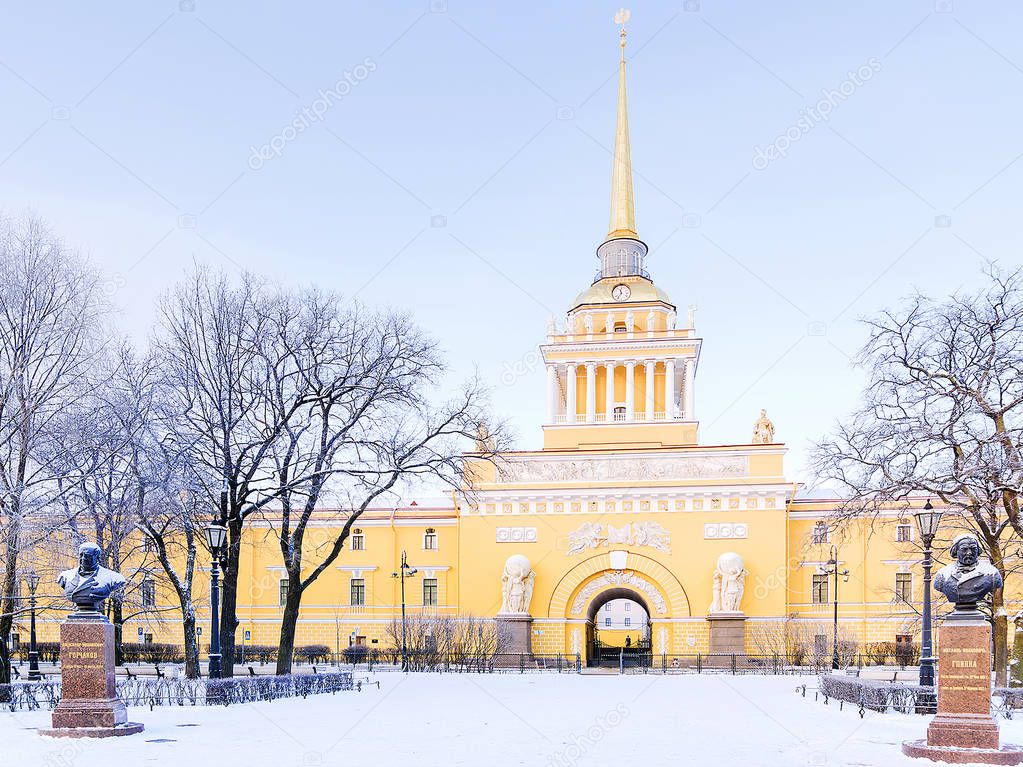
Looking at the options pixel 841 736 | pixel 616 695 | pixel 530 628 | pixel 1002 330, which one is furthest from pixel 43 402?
pixel 530 628

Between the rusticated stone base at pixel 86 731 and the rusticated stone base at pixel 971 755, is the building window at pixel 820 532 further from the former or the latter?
the rusticated stone base at pixel 86 731

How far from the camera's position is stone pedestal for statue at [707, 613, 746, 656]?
3762cm

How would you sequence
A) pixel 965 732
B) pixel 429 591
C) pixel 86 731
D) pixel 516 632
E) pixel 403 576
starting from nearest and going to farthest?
pixel 965 732, pixel 86 731, pixel 403 576, pixel 516 632, pixel 429 591

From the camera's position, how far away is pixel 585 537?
131ft

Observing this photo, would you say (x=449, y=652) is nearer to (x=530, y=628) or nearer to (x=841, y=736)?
(x=530, y=628)

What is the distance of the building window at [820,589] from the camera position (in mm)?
39719

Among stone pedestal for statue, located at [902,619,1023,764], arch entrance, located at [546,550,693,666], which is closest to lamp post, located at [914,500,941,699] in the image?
stone pedestal for statue, located at [902,619,1023,764]

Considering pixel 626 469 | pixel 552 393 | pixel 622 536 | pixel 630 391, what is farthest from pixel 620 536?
pixel 552 393

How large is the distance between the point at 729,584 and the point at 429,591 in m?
14.1

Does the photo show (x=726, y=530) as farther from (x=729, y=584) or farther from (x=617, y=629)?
(x=617, y=629)

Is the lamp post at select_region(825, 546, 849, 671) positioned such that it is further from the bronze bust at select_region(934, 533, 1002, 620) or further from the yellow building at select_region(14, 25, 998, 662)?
the bronze bust at select_region(934, 533, 1002, 620)

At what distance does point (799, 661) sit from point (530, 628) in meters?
11.1

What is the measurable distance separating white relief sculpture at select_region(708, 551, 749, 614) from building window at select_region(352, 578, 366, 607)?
16.3 m

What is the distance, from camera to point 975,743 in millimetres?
11039
